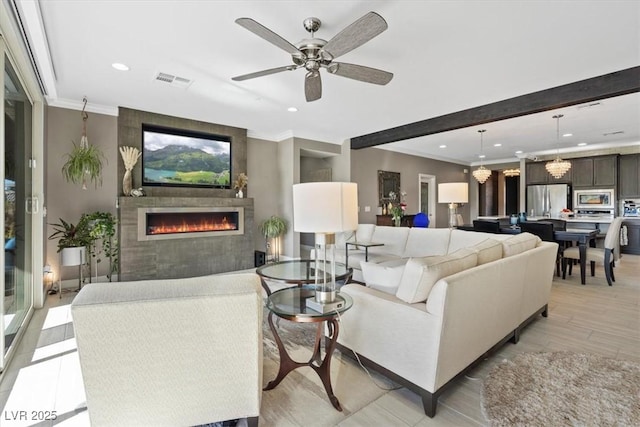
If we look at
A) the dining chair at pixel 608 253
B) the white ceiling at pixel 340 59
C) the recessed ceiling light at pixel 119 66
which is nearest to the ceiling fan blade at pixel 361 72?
the white ceiling at pixel 340 59

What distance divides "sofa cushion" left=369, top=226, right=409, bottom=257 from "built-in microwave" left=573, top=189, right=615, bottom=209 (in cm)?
589

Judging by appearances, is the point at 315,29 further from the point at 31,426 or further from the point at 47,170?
the point at 47,170

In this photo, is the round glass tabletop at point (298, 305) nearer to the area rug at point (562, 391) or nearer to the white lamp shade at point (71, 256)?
the area rug at point (562, 391)

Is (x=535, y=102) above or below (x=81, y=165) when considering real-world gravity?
above

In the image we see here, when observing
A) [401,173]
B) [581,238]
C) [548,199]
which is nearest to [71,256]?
[401,173]

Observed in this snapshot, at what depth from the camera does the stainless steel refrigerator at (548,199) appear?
25.8ft

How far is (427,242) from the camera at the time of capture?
449cm

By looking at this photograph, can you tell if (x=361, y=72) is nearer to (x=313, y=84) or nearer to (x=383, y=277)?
(x=313, y=84)

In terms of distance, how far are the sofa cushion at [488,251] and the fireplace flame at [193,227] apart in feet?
13.8

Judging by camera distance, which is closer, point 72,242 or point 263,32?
point 263,32

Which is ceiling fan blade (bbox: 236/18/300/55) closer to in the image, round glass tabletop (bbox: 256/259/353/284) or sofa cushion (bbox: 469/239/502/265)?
round glass tabletop (bbox: 256/259/353/284)

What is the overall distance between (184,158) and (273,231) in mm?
2025

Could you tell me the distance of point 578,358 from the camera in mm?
2320

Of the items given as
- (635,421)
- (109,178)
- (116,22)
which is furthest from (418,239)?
(109,178)
